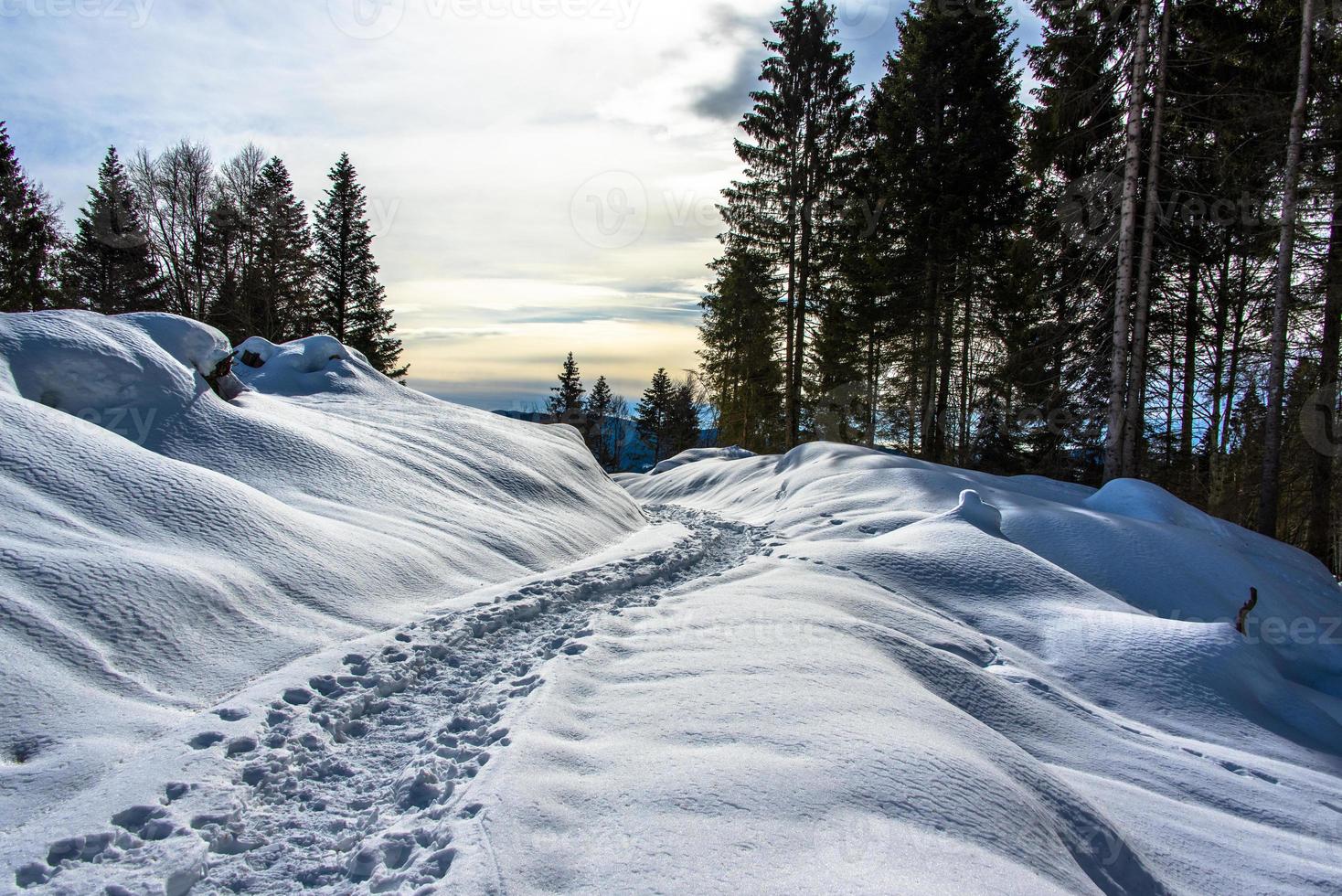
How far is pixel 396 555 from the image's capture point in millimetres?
5227

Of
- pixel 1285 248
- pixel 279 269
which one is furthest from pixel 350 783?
pixel 279 269

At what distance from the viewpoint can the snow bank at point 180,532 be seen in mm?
2773

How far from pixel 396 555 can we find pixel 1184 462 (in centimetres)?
1788

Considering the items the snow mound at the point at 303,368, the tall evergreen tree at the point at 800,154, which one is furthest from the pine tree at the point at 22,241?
the tall evergreen tree at the point at 800,154

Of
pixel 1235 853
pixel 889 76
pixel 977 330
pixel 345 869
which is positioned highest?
pixel 889 76

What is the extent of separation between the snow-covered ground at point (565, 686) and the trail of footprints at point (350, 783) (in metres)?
0.02

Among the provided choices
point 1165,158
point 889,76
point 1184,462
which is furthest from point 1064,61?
point 1184,462

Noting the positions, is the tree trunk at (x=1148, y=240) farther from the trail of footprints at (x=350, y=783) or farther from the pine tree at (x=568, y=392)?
the pine tree at (x=568, y=392)

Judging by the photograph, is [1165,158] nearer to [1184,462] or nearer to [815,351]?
[1184,462]

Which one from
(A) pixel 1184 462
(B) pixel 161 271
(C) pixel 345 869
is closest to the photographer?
(C) pixel 345 869

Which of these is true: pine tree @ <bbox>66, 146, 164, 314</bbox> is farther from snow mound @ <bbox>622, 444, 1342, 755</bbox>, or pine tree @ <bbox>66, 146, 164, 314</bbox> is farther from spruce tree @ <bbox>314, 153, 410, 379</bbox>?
snow mound @ <bbox>622, 444, 1342, 755</bbox>

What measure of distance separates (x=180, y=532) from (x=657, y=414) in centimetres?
4579

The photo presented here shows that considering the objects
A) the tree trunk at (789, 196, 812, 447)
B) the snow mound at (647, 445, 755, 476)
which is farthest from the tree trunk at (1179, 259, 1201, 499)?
the snow mound at (647, 445, 755, 476)

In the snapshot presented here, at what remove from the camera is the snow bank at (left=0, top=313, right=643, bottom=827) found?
2773mm
